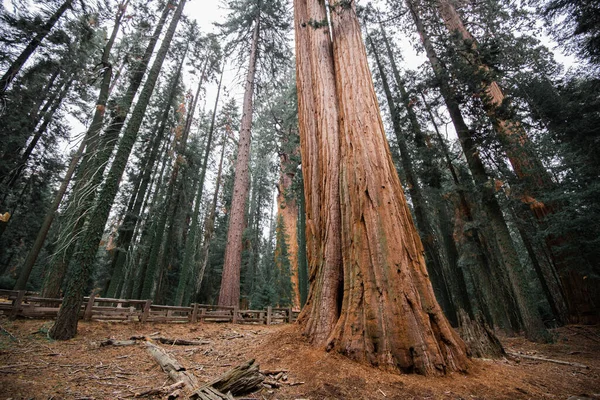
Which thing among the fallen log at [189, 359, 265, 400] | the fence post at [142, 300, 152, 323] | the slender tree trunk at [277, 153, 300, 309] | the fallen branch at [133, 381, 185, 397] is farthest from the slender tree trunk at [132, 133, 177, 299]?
the fallen log at [189, 359, 265, 400]

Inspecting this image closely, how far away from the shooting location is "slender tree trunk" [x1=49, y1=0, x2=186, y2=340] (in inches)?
196

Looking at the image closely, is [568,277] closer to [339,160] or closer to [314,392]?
[339,160]

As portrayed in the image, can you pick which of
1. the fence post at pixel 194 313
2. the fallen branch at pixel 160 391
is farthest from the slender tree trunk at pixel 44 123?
the fallen branch at pixel 160 391

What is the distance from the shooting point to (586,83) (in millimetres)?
7266

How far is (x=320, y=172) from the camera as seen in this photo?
13.8 feet

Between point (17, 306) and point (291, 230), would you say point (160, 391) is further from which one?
point (291, 230)

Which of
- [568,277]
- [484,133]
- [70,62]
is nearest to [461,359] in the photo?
[484,133]

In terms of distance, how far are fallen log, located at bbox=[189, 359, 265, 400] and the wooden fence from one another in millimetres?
6655

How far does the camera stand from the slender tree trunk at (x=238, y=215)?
9.02 metres

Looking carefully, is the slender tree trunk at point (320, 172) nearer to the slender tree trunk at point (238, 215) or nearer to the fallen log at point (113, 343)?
the fallen log at point (113, 343)

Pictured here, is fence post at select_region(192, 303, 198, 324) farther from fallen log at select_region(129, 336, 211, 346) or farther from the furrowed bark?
the furrowed bark

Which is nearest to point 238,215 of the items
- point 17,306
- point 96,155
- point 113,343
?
point 96,155

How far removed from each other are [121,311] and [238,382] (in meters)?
7.10

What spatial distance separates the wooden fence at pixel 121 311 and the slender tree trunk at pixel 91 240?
6.21ft
